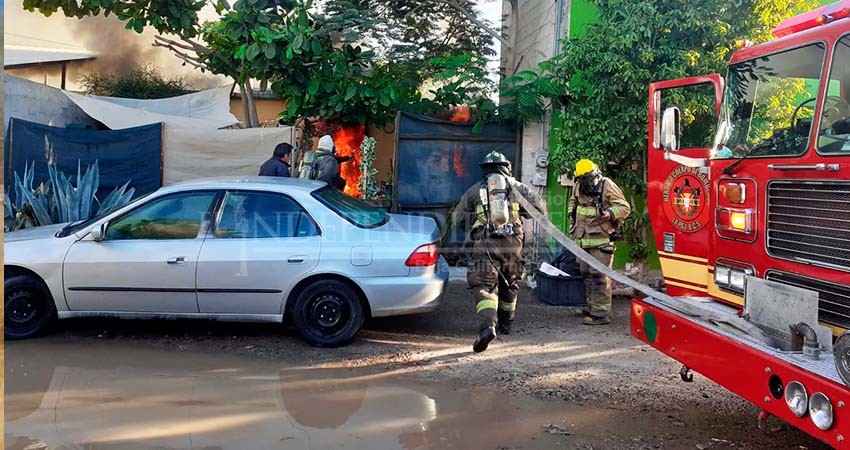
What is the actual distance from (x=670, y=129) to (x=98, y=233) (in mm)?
4518

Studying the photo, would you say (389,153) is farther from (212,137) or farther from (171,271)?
(171,271)

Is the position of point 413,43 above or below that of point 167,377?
above

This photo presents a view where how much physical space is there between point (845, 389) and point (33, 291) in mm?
5867

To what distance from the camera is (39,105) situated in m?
10.3

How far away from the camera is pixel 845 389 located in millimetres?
2650

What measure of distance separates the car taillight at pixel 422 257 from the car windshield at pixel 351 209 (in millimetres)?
505

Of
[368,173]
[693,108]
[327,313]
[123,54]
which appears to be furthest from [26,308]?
[123,54]

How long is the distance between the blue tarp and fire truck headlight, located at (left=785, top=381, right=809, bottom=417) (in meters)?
8.32

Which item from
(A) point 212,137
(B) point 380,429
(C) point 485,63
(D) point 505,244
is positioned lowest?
(B) point 380,429

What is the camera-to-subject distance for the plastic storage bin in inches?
295

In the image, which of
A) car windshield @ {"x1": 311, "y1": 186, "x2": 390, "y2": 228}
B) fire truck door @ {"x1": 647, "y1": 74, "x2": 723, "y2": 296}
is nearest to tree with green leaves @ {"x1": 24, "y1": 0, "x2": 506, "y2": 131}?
car windshield @ {"x1": 311, "y1": 186, "x2": 390, "y2": 228}

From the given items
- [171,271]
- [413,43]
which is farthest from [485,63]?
[171,271]

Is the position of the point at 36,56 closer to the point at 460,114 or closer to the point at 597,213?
the point at 460,114

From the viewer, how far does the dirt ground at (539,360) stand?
427 cm
